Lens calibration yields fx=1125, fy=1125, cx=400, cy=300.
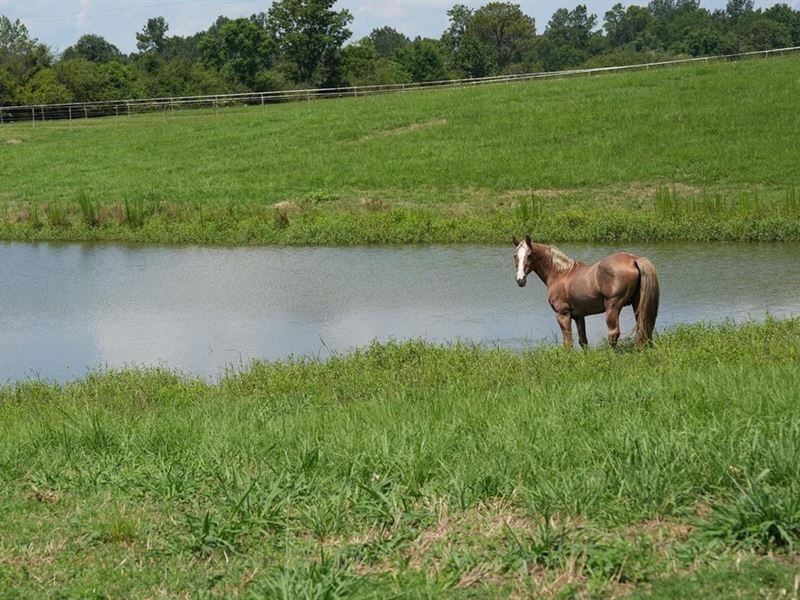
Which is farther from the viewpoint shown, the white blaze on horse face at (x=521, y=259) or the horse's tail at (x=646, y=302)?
the white blaze on horse face at (x=521, y=259)

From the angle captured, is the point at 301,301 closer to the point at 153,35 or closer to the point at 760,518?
the point at 760,518

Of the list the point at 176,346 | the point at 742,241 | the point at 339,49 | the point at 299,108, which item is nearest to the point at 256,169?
the point at 299,108

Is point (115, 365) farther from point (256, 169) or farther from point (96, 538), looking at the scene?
point (256, 169)

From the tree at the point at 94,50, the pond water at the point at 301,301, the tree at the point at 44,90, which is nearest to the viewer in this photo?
the pond water at the point at 301,301

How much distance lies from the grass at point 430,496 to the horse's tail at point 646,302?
299cm

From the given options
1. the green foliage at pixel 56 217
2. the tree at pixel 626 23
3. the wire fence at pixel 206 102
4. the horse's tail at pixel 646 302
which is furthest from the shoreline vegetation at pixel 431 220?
the tree at pixel 626 23

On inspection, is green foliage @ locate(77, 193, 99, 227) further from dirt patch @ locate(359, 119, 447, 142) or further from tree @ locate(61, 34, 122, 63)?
tree @ locate(61, 34, 122, 63)

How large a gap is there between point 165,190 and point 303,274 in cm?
1629

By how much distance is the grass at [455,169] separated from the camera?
25.9m

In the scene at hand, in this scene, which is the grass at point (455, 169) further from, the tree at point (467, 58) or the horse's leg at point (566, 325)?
the tree at point (467, 58)

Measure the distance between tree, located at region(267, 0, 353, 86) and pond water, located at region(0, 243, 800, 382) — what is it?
6182cm

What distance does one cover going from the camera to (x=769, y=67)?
157ft

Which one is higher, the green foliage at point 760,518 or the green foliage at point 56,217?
the green foliage at point 760,518

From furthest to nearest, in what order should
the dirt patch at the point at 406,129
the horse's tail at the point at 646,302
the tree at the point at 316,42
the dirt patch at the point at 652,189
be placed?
1. the tree at the point at 316,42
2. the dirt patch at the point at 406,129
3. the dirt patch at the point at 652,189
4. the horse's tail at the point at 646,302
